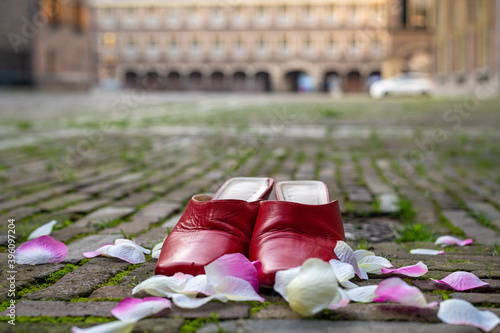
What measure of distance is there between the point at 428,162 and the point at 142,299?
166 inches

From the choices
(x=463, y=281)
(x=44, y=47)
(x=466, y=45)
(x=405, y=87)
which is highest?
(x=44, y=47)

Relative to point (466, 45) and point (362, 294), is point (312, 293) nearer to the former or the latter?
point (362, 294)

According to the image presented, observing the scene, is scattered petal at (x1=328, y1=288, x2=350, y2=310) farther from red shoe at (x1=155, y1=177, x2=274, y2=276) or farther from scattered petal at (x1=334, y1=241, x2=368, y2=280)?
red shoe at (x1=155, y1=177, x2=274, y2=276)

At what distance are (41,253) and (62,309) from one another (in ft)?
1.85

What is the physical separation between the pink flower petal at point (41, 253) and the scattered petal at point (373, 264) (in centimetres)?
106

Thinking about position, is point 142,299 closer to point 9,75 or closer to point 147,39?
point 9,75

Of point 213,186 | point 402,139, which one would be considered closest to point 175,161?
point 213,186

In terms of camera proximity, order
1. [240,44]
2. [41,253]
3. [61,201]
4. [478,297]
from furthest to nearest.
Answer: [240,44], [61,201], [41,253], [478,297]

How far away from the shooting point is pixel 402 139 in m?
7.34

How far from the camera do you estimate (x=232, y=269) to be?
1654mm

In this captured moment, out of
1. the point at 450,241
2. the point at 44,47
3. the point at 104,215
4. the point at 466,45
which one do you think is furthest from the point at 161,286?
the point at 44,47

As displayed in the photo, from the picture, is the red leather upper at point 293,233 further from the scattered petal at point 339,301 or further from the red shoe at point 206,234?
the scattered petal at point 339,301

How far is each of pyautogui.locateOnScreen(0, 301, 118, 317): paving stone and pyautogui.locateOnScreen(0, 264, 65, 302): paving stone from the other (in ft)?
0.45

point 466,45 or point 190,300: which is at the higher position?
point 466,45
